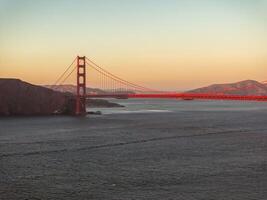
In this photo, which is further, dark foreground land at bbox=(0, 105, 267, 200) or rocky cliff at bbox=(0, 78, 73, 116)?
rocky cliff at bbox=(0, 78, 73, 116)

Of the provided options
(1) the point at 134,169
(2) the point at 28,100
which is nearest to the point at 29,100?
(2) the point at 28,100

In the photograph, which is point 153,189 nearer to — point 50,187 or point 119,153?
point 50,187

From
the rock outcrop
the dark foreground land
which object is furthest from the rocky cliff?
the dark foreground land

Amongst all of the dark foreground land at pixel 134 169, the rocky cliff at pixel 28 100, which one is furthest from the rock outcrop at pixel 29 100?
the dark foreground land at pixel 134 169

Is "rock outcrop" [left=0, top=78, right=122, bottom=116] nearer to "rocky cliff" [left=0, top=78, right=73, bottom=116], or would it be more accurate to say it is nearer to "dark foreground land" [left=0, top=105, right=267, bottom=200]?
"rocky cliff" [left=0, top=78, right=73, bottom=116]

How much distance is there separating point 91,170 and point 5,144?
43.8 feet

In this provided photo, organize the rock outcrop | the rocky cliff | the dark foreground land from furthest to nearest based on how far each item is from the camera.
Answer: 1. the rocky cliff
2. the rock outcrop
3. the dark foreground land

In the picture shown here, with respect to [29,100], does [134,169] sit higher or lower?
lower

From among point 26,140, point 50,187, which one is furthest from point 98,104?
point 50,187

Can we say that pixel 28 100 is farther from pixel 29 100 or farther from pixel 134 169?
pixel 134 169

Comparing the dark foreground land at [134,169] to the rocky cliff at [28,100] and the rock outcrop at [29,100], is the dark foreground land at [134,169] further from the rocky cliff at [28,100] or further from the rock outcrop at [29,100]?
the rocky cliff at [28,100]

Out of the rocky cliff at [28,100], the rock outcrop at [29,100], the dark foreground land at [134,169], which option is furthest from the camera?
the rocky cliff at [28,100]

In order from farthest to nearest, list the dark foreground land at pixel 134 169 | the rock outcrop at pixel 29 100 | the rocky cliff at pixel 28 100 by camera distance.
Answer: the rocky cliff at pixel 28 100
the rock outcrop at pixel 29 100
the dark foreground land at pixel 134 169

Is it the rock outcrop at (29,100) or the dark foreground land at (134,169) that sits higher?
the rock outcrop at (29,100)
